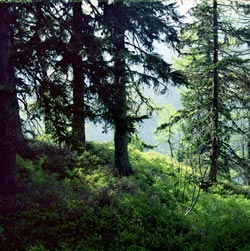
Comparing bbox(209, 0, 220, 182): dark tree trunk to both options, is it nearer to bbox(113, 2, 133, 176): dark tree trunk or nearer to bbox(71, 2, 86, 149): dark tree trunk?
bbox(113, 2, 133, 176): dark tree trunk

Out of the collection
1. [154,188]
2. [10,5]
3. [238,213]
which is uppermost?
[10,5]

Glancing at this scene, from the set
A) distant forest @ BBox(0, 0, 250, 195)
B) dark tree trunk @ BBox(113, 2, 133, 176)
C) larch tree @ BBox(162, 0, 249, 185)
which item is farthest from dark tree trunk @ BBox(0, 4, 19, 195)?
larch tree @ BBox(162, 0, 249, 185)

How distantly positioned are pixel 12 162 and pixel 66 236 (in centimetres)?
266

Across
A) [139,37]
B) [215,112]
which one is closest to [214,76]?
[215,112]

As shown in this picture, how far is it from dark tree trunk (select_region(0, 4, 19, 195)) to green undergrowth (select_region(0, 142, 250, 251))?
1.80 ft

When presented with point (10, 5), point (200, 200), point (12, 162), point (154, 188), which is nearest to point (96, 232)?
point (12, 162)

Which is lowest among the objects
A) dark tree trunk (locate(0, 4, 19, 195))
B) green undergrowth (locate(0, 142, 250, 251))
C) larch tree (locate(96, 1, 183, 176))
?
green undergrowth (locate(0, 142, 250, 251))

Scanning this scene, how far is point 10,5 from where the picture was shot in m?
9.20

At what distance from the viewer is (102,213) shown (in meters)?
9.59

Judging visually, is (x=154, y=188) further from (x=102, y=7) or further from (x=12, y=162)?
A: (x=102, y=7)

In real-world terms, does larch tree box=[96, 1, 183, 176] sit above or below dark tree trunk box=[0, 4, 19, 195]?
above

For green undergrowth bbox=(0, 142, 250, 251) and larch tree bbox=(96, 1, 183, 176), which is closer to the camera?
green undergrowth bbox=(0, 142, 250, 251)

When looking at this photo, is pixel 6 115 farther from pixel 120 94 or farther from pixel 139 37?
pixel 139 37

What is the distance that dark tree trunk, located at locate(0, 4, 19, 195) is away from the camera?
354 inches
